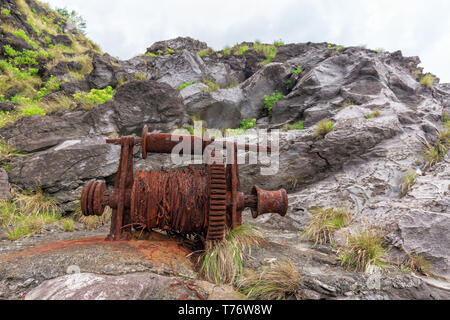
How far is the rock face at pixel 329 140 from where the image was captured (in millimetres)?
3604

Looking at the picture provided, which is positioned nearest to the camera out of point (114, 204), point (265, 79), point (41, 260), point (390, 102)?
point (41, 260)

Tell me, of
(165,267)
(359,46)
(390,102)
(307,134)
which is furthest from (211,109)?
(165,267)

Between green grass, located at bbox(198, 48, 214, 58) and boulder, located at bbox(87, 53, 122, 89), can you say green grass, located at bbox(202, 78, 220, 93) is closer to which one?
green grass, located at bbox(198, 48, 214, 58)

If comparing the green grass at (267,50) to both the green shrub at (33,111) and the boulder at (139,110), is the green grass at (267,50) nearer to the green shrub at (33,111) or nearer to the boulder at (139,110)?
the boulder at (139,110)

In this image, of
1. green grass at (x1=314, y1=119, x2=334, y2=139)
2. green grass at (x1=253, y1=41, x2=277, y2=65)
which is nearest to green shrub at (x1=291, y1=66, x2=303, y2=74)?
green grass at (x1=253, y1=41, x2=277, y2=65)

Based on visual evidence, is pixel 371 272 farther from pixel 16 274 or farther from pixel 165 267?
pixel 16 274

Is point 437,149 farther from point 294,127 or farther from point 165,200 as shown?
point 165,200

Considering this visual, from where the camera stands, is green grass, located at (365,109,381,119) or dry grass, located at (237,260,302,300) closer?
dry grass, located at (237,260,302,300)

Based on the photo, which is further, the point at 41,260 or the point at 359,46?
the point at 359,46

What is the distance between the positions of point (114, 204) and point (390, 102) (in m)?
7.66

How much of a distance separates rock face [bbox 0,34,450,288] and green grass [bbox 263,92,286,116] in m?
0.31

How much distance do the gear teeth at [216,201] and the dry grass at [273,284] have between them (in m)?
0.58

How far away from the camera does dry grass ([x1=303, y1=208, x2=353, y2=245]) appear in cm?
357
